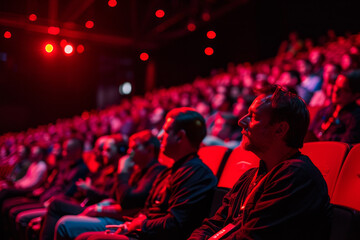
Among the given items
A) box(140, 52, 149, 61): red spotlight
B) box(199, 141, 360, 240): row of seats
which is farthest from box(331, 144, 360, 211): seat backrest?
box(140, 52, 149, 61): red spotlight

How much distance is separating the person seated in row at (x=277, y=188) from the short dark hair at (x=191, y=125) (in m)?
0.63

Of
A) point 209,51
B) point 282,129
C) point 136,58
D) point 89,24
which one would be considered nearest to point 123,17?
point 89,24

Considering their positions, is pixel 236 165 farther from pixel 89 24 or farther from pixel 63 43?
pixel 89 24

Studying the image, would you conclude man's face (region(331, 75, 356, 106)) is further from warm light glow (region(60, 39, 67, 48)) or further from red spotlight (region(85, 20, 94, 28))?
red spotlight (region(85, 20, 94, 28))

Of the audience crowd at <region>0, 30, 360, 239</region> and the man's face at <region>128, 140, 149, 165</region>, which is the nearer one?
the audience crowd at <region>0, 30, 360, 239</region>

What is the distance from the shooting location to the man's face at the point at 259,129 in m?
1.25

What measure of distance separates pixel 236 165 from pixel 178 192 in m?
0.33

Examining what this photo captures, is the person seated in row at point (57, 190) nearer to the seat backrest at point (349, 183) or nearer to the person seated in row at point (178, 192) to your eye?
the person seated in row at point (178, 192)

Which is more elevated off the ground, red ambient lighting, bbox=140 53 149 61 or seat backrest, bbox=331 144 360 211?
red ambient lighting, bbox=140 53 149 61

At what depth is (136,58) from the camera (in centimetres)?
1254

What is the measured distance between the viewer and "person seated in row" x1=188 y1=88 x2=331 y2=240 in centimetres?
107

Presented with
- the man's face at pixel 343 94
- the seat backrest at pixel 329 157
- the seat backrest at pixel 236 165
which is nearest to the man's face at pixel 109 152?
the seat backrest at pixel 236 165

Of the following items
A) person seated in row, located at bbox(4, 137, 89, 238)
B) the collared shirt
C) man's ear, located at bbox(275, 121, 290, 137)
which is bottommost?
person seated in row, located at bbox(4, 137, 89, 238)

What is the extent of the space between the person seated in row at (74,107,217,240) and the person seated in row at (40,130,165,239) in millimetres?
223
